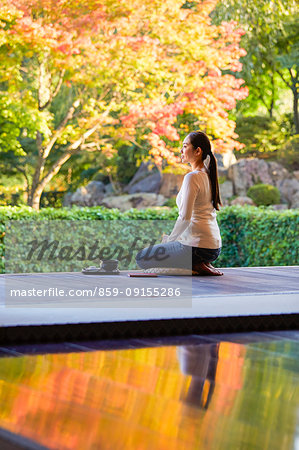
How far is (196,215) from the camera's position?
5043mm

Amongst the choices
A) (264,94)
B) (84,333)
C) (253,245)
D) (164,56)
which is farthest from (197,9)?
(264,94)

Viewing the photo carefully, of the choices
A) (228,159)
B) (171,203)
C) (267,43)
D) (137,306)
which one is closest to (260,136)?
(228,159)

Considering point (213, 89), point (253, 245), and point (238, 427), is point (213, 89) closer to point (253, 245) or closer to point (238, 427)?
point (253, 245)

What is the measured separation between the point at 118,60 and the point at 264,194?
24.8 feet

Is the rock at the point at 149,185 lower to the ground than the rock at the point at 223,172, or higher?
lower

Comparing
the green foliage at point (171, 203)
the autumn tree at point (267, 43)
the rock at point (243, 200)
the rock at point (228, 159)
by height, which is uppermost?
the autumn tree at point (267, 43)

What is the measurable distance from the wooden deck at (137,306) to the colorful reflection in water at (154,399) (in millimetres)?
249

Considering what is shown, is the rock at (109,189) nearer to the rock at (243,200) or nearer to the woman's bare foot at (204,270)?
the rock at (243,200)

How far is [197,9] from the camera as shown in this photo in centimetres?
980

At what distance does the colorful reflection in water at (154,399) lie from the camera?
1650mm

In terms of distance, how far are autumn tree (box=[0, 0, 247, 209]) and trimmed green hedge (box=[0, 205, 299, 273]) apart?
2269 millimetres

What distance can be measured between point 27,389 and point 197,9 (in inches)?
339

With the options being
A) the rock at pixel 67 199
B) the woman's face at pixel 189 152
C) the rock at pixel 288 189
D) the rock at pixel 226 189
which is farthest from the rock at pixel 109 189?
the woman's face at pixel 189 152

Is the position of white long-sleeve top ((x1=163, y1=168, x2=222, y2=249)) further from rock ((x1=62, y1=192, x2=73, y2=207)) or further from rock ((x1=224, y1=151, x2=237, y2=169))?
rock ((x1=62, y1=192, x2=73, y2=207))
